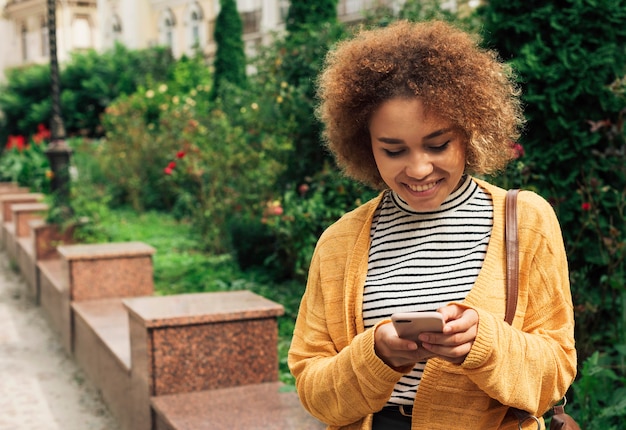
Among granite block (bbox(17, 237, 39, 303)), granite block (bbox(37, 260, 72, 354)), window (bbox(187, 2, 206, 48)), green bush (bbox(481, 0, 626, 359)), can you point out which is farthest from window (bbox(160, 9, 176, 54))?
green bush (bbox(481, 0, 626, 359))

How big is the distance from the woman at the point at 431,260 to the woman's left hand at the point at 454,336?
67mm

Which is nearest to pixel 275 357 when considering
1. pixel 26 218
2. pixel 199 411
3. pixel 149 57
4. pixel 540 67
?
pixel 199 411

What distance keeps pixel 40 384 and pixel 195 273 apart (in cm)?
224

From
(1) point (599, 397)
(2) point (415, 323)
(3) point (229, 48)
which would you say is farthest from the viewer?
(3) point (229, 48)

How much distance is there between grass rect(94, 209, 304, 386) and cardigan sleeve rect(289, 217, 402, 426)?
3.00 meters

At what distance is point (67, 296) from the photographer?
757cm

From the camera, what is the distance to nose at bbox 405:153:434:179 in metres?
1.90

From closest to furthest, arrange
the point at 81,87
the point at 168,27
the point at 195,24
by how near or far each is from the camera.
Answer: the point at 81,87 → the point at 195,24 → the point at 168,27

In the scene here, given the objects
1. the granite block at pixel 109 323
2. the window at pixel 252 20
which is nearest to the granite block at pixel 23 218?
the granite block at pixel 109 323

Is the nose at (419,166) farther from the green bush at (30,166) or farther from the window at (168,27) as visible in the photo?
the window at (168,27)

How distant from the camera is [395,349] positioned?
1.74m

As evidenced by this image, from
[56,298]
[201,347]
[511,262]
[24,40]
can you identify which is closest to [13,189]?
[56,298]

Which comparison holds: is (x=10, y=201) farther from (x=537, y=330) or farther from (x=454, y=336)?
(x=454, y=336)

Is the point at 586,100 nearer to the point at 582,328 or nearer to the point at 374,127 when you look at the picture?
the point at 582,328
